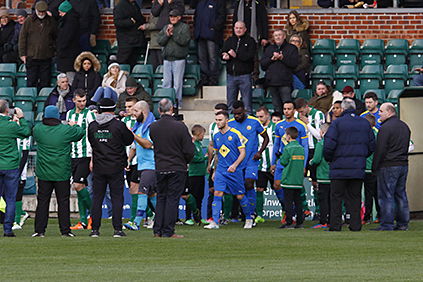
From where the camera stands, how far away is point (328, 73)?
2445 cm

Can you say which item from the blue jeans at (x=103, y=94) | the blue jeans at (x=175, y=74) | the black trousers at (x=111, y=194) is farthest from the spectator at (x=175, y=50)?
the black trousers at (x=111, y=194)

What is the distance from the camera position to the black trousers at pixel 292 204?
18453 mm

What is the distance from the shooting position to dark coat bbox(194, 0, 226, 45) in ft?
80.4

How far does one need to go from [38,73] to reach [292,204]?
865 centimetres

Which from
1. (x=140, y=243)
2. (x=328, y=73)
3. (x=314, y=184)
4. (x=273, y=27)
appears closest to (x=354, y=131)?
(x=314, y=184)

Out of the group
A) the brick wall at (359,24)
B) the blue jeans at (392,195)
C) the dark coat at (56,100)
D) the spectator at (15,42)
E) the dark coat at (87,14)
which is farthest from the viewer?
the brick wall at (359,24)

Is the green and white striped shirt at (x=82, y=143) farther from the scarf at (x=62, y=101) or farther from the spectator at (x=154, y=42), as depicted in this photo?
the spectator at (x=154, y=42)

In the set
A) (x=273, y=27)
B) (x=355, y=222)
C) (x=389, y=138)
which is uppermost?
(x=273, y=27)

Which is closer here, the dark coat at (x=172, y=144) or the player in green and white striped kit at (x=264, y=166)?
the dark coat at (x=172, y=144)

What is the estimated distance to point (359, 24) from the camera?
2620 centimetres

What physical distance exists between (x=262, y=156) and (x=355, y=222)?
2.94 metres

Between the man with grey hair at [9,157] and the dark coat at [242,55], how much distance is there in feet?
23.6

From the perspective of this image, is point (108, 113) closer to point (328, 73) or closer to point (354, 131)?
point (354, 131)

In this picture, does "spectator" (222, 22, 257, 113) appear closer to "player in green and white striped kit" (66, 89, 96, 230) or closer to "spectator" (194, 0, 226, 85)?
"spectator" (194, 0, 226, 85)
